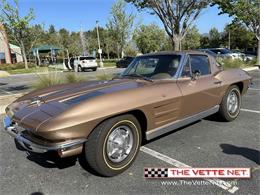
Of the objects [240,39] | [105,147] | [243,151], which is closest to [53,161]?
[105,147]

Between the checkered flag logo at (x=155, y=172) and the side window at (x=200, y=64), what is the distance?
179 cm

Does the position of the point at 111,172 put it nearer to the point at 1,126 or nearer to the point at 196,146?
the point at 196,146

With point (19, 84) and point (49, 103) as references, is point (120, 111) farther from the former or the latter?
point (19, 84)

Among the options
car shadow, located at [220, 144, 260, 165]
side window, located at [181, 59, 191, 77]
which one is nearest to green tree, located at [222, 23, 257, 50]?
side window, located at [181, 59, 191, 77]

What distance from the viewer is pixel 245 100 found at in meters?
7.19

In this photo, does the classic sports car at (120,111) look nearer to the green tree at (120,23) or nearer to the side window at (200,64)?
the side window at (200,64)

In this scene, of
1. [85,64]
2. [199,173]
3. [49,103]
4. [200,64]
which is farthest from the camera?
[85,64]

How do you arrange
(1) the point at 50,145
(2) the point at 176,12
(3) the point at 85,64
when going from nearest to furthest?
1. (1) the point at 50,145
2. (2) the point at 176,12
3. (3) the point at 85,64

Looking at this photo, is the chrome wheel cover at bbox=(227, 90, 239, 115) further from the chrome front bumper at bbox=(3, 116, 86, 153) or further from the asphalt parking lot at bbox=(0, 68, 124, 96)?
the asphalt parking lot at bbox=(0, 68, 124, 96)

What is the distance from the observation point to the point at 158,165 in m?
3.50

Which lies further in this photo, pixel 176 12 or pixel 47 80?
pixel 176 12

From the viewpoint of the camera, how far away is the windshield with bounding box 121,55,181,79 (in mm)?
4129

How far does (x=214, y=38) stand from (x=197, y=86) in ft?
192

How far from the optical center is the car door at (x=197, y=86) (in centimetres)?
404
